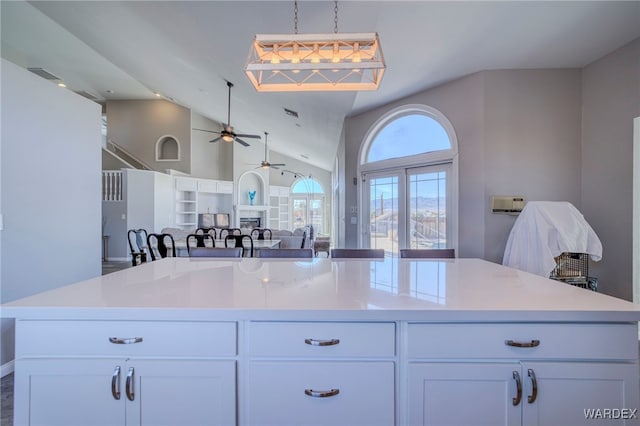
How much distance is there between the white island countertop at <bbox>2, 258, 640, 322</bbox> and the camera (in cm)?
97

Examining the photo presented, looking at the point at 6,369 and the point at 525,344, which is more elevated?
the point at 525,344

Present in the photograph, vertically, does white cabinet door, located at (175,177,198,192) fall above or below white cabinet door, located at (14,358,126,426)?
above

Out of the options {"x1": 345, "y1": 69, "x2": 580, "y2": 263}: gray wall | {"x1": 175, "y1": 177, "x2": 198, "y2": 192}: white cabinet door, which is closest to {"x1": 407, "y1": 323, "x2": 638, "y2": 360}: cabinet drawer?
{"x1": 345, "y1": 69, "x2": 580, "y2": 263}: gray wall

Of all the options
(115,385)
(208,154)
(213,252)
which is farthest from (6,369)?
(208,154)

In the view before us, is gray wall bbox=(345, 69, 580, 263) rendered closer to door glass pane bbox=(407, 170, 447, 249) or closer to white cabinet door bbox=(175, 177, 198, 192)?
door glass pane bbox=(407, 170, 447, 249)

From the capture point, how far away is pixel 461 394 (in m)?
0.98

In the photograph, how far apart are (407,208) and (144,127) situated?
9566 mm

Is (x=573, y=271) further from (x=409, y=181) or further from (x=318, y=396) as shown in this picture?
(x=318, y=396)

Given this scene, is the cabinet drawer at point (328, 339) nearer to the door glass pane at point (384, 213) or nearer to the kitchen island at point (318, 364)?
the kitchen island at point (318, 364)

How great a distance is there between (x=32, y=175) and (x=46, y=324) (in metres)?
2.13

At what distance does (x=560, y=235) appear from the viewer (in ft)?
8.02

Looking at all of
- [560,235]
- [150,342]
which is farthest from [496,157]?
[150,342]

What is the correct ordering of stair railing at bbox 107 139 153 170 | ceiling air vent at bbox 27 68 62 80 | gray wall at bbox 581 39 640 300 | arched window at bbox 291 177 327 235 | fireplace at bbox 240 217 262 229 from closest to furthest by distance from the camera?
gray wall at bbox 581 39 640 300, ceiling air vent at bbox 27 68 62 80, stair railing at bbox 107 139 153 170, fireplace at bbox 240 217 262 229, arched window at bbox 291 177 327 235

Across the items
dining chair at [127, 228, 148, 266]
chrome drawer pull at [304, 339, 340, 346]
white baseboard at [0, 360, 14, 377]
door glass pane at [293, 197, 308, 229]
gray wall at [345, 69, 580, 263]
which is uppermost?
gray wall at [345, 69, 580, 263]
